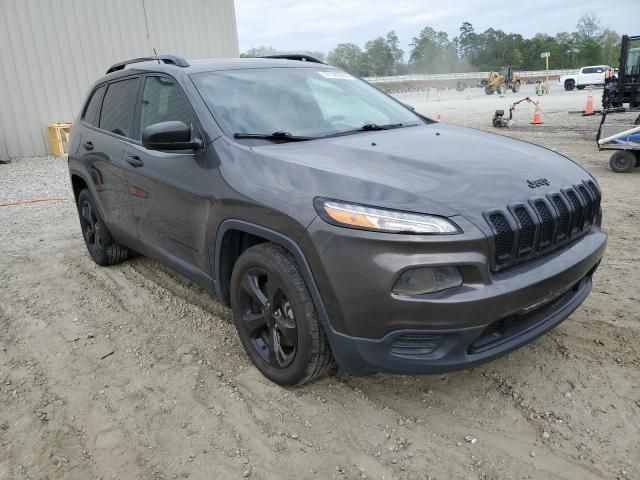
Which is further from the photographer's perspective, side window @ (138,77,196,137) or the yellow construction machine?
the yellow construction machine

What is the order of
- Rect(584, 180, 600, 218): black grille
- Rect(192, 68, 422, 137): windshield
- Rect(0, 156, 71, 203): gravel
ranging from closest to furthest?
Rect(584, 180, 600, 218): black grille < Rect(192, 68, 422, 137): windshield < Rect(0, 156, 71, 203): gravel

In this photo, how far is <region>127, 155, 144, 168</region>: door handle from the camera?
3523 mm

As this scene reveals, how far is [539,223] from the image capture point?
2295mm

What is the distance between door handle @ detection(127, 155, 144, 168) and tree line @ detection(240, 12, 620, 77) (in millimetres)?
73000

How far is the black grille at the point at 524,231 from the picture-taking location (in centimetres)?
225

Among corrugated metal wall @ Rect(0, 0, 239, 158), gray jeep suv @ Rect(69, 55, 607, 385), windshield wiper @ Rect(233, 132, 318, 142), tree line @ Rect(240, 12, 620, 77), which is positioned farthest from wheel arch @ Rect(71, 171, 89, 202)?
tree line @ Rect(240, 12, 620, 77)

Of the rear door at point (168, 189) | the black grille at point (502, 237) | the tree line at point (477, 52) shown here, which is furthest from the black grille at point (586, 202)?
the tree line at point (477, 52)

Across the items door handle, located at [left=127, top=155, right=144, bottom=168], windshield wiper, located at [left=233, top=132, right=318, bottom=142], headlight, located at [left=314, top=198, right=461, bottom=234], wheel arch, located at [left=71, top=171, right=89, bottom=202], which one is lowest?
wheel arch, located at [left=71, top=171, right=89, bottom=202]

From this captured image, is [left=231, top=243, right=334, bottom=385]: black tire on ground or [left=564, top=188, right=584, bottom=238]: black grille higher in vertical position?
[left=564, top=188, right=584, bottom=238]: black grille

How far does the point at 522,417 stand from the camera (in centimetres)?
251

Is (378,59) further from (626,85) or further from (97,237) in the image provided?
(97,237)

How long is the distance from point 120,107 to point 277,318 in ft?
7.82

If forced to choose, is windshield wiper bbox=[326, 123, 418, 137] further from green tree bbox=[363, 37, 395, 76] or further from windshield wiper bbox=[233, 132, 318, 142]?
green tree bbox=[363, 37, 395, 76]

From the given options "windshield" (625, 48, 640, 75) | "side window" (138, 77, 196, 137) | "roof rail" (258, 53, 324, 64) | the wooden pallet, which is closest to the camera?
"side window" (138, 77, 196, 137)
